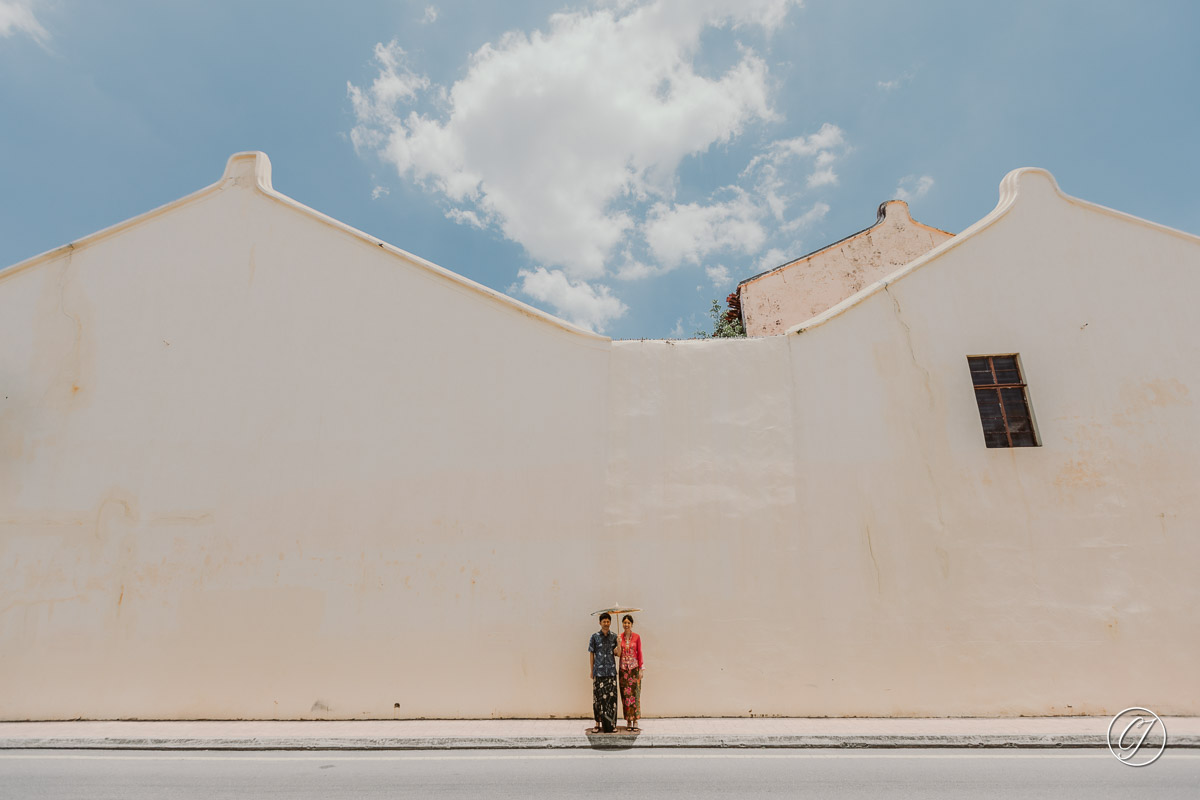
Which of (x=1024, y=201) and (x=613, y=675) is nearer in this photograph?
(x=613, y=675)

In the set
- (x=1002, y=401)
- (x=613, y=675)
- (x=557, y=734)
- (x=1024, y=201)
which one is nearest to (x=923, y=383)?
(x=1002, y=401)

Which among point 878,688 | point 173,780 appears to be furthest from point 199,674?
point 878,688

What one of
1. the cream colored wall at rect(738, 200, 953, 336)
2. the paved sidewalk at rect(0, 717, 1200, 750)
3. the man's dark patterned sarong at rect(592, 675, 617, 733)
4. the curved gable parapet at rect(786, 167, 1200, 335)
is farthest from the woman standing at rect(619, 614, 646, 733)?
the cream colored wall at rect(738, 200, 953, 336)

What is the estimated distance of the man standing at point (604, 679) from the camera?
6797 mm

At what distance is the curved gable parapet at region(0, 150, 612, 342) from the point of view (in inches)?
337

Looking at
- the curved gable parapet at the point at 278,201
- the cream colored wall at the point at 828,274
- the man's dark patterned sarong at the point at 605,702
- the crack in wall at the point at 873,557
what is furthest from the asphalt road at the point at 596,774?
the cream colored wall at the point at 828,274

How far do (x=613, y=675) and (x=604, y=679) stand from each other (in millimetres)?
111

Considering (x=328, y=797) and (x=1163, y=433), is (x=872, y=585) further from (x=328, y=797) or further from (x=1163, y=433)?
(x=328, y=797)

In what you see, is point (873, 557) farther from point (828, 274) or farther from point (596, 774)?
point (828, 274)

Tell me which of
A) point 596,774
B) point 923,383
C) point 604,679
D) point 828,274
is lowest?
point 596,774

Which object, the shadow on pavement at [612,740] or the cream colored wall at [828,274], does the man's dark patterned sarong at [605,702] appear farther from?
the cream colored wall at [828,274]

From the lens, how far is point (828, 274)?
1471 cm

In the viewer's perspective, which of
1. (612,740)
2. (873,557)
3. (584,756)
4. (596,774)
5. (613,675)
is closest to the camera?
(596,774)

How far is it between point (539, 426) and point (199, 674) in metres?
5.20
